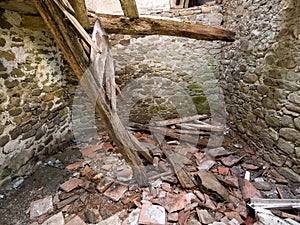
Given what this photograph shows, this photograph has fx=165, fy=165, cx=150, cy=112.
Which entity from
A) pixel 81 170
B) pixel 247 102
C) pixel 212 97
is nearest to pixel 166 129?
pixel 212 97

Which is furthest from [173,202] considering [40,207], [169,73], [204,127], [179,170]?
→ [169,73]

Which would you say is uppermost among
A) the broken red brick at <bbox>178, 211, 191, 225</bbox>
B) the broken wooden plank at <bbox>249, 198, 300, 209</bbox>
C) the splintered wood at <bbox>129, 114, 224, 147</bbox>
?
the broken wooden plank at <bbox>249, 198, 300, 209</bbox>

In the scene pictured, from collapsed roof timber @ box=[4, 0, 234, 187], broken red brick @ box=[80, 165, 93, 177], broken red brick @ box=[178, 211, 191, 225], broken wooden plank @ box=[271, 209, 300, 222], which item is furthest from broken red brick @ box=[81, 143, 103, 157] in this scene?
broken wooden plank @ box=[271, 209, 300, 222]

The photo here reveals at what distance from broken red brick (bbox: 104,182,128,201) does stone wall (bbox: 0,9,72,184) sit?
1101 mm

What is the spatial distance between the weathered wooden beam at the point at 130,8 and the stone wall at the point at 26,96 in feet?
4.17

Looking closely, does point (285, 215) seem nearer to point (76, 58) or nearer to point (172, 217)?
point (172, 217)

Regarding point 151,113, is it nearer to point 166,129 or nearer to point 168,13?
point 166,129

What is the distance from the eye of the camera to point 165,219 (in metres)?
1.43

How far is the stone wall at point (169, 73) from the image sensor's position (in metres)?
2.93

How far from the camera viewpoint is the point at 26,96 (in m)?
1.97

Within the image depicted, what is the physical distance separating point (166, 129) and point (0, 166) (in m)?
2.20

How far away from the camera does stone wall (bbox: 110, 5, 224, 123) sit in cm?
293

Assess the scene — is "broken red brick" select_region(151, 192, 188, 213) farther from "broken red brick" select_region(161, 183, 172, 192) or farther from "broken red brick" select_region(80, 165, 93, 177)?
"broken red brick" select_region(80, 165, 93, 177)

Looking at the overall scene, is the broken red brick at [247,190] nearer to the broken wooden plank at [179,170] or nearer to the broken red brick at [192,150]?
the broken wooden plank at [179,170]
